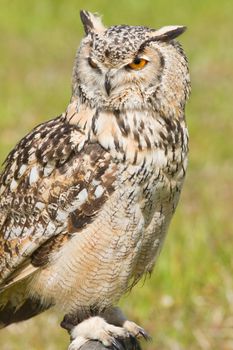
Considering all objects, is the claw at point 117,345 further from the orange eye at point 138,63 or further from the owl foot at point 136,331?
the orange eye at point 138,63

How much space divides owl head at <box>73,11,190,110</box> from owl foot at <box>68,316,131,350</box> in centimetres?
83

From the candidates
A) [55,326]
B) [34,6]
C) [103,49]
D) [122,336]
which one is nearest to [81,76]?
[103,49]

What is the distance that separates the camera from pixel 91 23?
156 inches

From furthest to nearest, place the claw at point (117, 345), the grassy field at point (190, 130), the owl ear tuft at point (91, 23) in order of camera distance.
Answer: the grassy field at point (190, 130) < the owl ear tuft at point (91, 23) < the claw at point (117, 345)

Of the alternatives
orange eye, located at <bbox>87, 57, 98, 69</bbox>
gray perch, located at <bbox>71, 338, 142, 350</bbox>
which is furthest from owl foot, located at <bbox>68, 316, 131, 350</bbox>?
orange eye, located at <bbox>87, 57, 98, 69</bbox>

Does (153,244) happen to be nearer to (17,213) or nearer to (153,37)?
(17,213)

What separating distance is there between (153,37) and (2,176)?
2.79ft

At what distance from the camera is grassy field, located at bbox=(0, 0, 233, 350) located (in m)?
5.52

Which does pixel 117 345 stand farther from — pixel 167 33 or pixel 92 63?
pixel 167 33

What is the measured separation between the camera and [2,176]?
13.6ft

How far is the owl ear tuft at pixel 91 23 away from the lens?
3906 millimetres

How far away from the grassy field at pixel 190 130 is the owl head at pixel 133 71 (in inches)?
61.7

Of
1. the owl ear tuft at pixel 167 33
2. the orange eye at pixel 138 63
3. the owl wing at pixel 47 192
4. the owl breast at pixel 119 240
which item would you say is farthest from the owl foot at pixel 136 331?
the owl ear tuft at pixel 167 33

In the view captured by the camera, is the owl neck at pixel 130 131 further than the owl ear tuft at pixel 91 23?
No
